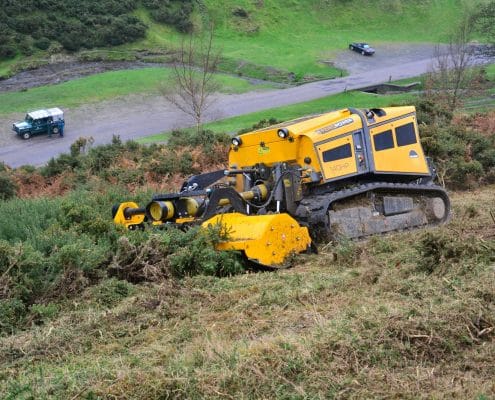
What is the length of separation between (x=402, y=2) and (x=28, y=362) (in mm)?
76476

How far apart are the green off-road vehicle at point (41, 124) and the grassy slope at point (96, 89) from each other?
525 centimetres

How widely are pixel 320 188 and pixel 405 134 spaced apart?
2.68 meters

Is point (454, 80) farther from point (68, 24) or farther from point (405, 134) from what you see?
point (68, 24)

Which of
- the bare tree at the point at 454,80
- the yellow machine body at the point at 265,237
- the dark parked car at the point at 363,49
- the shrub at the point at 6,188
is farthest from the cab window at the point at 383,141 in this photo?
the dark parked car at the point at 363,49

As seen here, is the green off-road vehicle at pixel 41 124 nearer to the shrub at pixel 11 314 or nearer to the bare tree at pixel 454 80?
the bare tree at pixel 454 80

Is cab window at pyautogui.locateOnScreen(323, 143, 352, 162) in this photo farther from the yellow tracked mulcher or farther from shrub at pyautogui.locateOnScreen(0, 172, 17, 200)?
shrub at pyautogui.locateOnScreen(0, 172, 17, 200)

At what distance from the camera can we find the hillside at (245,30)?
176 feet

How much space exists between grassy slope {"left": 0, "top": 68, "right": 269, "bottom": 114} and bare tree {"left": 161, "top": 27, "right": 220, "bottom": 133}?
258cm

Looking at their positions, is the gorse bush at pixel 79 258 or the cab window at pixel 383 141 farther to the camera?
the cab window at pixel 383 141

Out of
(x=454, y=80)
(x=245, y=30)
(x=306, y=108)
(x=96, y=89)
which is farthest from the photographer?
(x=245, y=30)

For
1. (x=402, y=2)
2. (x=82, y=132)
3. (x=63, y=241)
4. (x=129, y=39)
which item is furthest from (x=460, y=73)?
(x=402, y=2)

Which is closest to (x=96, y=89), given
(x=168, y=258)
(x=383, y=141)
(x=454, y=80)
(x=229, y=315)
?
(x=454, y=80)

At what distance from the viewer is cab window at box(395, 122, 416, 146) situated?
47.6 feet

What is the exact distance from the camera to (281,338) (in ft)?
20.6
